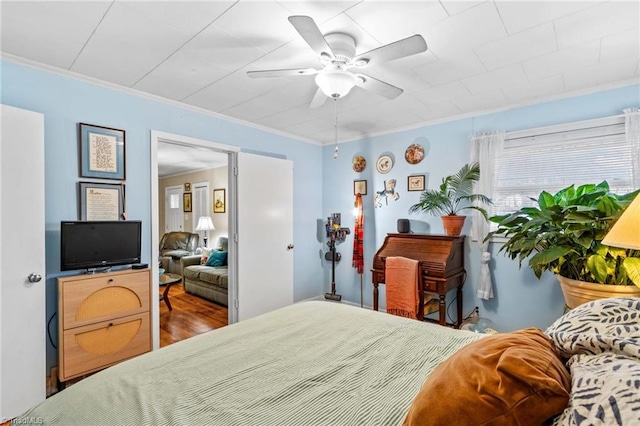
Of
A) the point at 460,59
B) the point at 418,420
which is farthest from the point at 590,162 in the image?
the point at 418,420

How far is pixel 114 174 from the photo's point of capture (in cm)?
257

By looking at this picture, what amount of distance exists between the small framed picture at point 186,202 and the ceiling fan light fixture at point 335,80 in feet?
19.7

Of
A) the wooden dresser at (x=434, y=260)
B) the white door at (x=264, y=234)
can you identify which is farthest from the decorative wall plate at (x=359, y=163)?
the wooden dresser at (x=434, y=260)

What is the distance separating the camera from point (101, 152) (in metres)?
2.49

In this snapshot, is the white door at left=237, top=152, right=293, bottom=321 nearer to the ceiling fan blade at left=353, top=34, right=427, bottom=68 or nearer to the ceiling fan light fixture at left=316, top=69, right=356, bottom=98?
the ceiling fan light fixture at left=316, top=69, right=356, bottom=98

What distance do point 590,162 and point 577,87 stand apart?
2.12 feet

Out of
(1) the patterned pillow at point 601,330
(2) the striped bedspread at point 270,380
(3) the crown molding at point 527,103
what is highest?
(3) the crown molding at point 527,103

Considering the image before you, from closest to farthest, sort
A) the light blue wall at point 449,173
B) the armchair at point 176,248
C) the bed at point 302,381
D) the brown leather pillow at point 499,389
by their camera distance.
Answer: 1. the brown leather pillow at point 499,389
2. the bed at point 302,381
3. the light blue wall at point 449,173
4. the armchair at point 176,248

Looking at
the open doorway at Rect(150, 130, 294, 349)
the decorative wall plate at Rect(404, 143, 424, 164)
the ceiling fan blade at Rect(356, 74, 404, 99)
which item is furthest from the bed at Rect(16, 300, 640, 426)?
the decorative wall plate at Rect(404, 143, 424, 164)

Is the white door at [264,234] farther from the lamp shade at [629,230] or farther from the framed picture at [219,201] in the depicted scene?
the lamp shade at [629,230]

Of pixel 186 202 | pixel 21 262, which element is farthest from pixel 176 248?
pixel 21 262

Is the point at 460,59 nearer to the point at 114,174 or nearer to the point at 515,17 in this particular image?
the point at 515,17

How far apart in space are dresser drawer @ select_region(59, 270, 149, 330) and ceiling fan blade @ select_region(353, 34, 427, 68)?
2.34 m

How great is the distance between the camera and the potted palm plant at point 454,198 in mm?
3131
